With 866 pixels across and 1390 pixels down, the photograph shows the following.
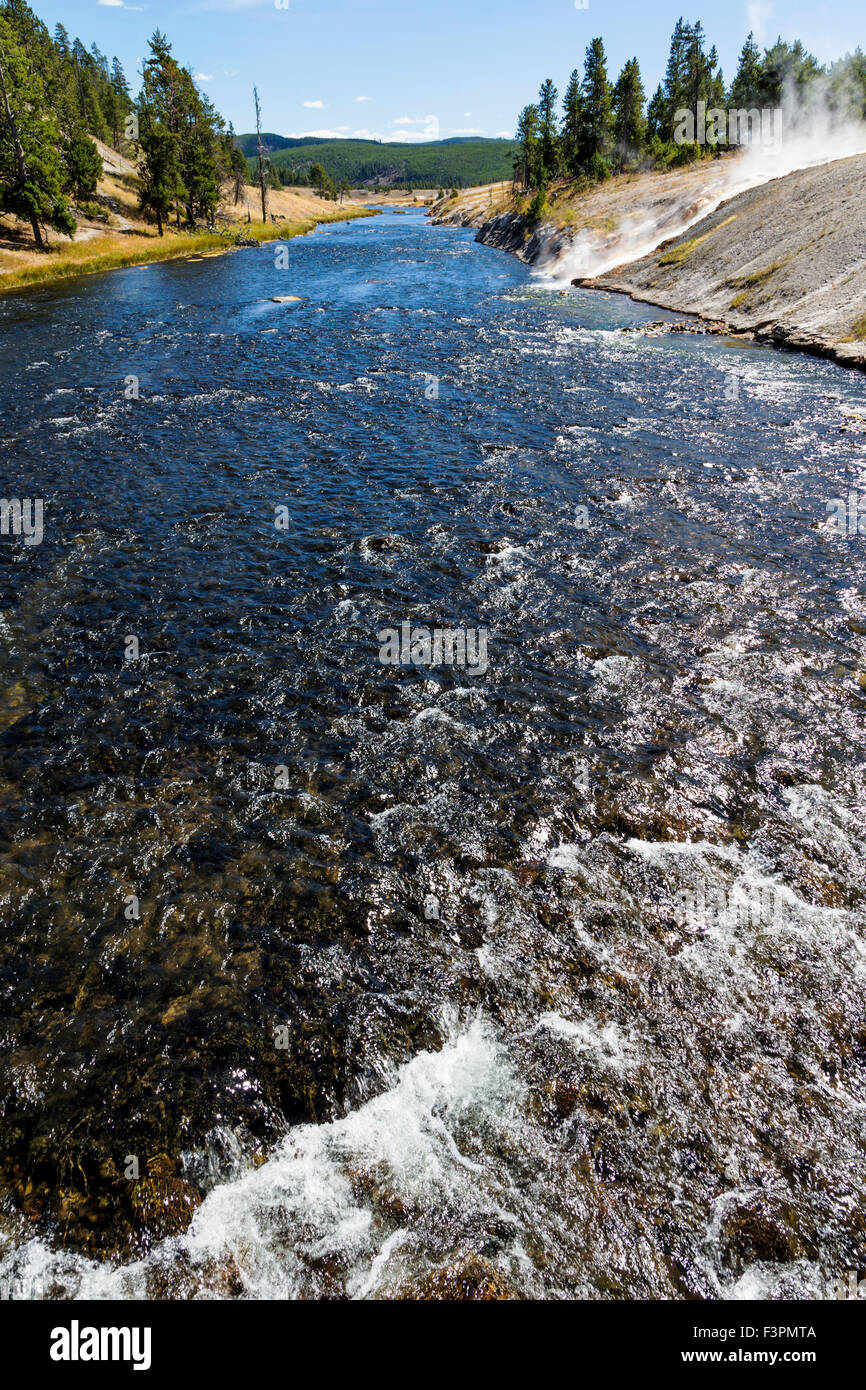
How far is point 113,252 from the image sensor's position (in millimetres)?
80812

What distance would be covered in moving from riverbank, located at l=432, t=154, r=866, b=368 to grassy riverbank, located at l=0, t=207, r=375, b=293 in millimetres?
51906

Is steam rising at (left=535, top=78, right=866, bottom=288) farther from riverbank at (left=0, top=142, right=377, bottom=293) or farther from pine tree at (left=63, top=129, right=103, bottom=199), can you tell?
pine tree at (left=63, top=129, right=103, bottom=199)

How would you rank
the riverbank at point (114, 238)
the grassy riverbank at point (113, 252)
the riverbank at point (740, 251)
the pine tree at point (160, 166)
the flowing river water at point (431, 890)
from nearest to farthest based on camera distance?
the flowing river water at point (431, 890) → the riverbank at point (740, 251) → the grassy riverbank at point (113, 252) → the riverbank at point (114, 238) → the pine tree at point (160, 166)

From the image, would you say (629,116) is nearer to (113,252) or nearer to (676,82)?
(676,82)

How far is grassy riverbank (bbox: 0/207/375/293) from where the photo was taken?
6669 cm

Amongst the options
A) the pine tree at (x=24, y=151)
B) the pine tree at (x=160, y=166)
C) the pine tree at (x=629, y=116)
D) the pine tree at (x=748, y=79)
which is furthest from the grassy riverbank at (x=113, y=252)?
the pine tree at (x=748, y=79)

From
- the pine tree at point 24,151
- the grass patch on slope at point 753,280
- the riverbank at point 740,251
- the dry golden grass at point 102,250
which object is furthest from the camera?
the pine tree at point 24,151

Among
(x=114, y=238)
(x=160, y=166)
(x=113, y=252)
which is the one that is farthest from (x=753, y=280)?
(x=160, y=166)

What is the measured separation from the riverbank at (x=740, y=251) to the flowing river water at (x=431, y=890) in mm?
30171

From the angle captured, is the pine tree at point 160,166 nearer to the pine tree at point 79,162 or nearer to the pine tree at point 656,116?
the pine tree at point 79,162

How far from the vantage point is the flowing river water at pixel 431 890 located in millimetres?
7402

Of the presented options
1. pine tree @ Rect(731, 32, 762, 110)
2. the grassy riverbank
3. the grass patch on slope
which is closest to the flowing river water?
the grass patch on slope
